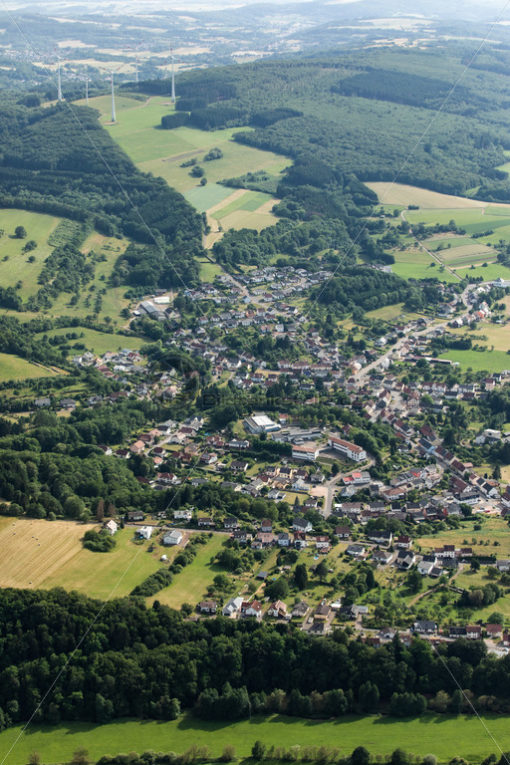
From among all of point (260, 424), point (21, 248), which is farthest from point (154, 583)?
point (21, 248)

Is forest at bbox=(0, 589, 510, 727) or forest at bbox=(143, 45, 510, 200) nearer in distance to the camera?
forest at bbox=(0, 589, 510, 727)

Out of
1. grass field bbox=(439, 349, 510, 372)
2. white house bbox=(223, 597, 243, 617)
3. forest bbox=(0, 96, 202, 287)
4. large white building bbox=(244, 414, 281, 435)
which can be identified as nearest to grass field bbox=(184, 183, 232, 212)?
forest bbox=(0, 96, 202, 287)

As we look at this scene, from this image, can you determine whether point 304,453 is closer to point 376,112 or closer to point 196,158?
point 196,158

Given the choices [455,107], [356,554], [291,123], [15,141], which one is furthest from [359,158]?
[356,554]

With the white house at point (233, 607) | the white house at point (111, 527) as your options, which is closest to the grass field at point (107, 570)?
the white house at point (111, 527)

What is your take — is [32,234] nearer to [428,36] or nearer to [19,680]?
[19,680]

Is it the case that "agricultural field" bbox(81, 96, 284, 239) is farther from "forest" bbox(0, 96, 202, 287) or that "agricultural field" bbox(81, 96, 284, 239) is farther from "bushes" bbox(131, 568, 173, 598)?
"bushes" bbox(131, 568, 173, 598)
